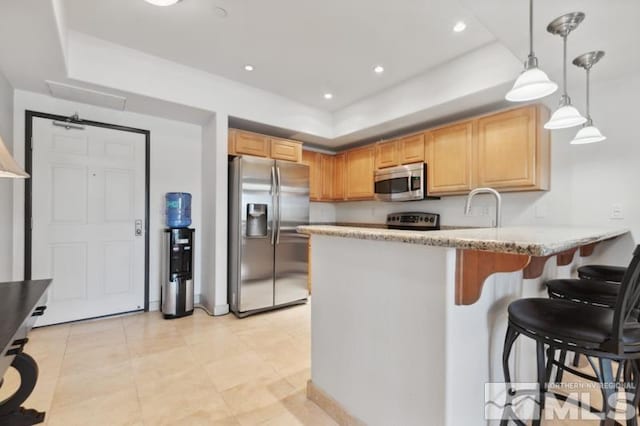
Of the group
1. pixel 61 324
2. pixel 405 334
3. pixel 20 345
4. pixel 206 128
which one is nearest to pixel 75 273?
pixel 61 324

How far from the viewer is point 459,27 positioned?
7.98 ft

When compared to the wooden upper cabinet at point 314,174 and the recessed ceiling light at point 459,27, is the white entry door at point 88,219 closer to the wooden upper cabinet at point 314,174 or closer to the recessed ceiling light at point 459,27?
the wooden upper cabinet at point 314,174

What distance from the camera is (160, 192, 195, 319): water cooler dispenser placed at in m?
3.28

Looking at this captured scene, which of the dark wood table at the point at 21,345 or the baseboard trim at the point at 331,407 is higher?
the dark wood table at the point at 21,345

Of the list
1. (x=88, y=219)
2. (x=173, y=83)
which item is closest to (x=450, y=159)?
(x=173, y=83)

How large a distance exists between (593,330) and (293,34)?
2783 mm

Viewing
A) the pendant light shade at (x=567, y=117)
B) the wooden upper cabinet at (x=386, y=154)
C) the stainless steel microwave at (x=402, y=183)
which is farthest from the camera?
the wooden upper cabinet at (x=386, y=154)

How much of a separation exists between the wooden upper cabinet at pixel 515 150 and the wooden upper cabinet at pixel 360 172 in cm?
157

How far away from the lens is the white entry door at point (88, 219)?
298 centimetres

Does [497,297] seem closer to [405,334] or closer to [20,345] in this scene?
[405,334]

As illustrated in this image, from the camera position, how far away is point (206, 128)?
3.74 meters

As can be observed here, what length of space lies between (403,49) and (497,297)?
7.78ft

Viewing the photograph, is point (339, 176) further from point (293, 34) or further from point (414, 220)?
point (293, 34)

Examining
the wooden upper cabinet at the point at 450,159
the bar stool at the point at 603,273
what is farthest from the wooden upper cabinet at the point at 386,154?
the bar stool at the point at 603,273
